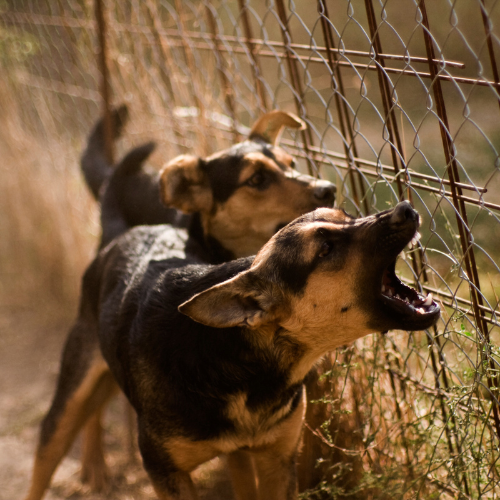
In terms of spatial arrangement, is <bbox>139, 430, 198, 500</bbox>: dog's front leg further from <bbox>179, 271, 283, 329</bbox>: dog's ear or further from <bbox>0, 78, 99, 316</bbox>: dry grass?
<bbox>0, 78, 99, 316</bbox>: dry grass

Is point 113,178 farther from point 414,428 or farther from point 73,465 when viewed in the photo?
point 414,428

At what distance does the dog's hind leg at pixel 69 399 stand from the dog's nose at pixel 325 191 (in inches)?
60.5

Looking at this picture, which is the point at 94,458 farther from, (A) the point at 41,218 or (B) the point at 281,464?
(A) the point at 41,218

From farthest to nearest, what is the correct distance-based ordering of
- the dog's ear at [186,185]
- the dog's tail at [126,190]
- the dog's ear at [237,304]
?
the dog's tail at [126,190] → the dog's ear at [186,185] → the dog's ear at [237,304]

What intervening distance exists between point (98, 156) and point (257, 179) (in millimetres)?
1763

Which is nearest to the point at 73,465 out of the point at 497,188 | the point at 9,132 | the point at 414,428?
the point at 414,428

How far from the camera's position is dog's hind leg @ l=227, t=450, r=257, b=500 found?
321 centimetres

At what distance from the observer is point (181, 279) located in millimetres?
2803

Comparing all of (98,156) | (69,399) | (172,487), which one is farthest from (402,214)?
(98,156)

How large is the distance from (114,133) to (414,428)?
131 inches

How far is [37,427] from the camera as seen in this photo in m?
4.87

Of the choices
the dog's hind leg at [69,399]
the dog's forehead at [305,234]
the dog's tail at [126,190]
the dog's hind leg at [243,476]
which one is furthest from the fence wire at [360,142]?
A: the dog's hind leg at [69,399]

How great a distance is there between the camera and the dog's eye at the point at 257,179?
3561mm

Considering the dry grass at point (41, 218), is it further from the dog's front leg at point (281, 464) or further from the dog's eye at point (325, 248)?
the dog's eye at point (325, 248)
